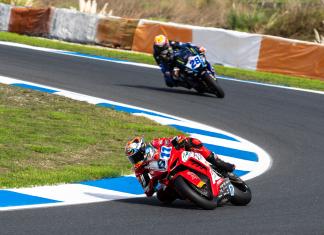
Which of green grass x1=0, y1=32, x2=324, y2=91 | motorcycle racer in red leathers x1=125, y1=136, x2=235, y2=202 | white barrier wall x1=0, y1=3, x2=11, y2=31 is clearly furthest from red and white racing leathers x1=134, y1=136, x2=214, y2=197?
white barrier wall x1=0, y1=3, x2=11, y2=31

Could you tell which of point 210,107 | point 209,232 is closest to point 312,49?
point 210,107

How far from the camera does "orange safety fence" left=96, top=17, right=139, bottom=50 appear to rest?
94.4 ft

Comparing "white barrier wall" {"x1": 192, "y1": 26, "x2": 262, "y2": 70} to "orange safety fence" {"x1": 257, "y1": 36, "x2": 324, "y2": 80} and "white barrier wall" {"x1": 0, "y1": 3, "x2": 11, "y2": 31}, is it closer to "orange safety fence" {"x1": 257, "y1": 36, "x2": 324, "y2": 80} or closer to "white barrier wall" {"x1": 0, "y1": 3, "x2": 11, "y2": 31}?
"orange safety fence" {"x1": 257, "y1": 36, "x2": 324, "y2": 80}

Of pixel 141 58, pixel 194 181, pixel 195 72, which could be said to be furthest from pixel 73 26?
pixel 194 181

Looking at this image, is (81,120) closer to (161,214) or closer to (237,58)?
(161,214)

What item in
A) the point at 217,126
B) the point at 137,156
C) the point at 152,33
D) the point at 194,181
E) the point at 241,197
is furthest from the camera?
the point at 152,33

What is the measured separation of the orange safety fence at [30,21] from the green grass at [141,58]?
799mm

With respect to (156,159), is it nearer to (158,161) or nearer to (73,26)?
(158,161)

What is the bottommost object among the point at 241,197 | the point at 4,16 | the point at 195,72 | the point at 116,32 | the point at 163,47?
the point at 4,16

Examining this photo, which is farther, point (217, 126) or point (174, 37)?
point (174, 37)

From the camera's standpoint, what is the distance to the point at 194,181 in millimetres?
9008

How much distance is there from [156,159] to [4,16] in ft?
79.6

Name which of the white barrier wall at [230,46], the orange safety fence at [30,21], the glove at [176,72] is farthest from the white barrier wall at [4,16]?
the glove at [176,72]

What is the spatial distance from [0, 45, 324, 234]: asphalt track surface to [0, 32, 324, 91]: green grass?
5.24ft
